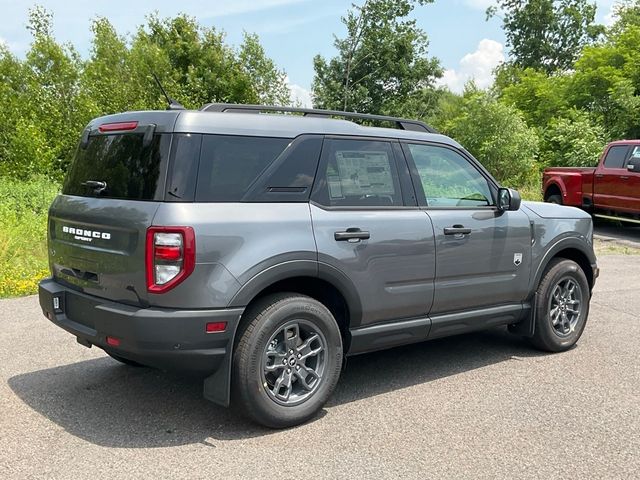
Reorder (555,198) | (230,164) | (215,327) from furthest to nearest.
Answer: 1. (555,198)
2. (230,164)
3. (215,327)

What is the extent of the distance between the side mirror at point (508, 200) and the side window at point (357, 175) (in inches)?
39.5

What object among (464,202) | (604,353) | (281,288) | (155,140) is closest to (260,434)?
(281,288)

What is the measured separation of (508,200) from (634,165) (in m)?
9.79

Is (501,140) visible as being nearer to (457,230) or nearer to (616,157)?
(616,157)

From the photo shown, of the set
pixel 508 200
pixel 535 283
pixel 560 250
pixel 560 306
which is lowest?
pixel 560 306

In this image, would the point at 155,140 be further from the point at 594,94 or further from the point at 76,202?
the point at 594,94

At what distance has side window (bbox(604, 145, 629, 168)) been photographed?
14008mm

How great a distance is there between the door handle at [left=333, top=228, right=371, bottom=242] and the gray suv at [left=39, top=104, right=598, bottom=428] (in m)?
0.02

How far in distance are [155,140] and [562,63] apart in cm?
5978

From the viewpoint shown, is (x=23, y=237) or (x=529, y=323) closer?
(x=529, y=323)

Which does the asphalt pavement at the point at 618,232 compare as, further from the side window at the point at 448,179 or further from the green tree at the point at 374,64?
the green tree at the point at 374,64

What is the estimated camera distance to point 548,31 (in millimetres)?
56250

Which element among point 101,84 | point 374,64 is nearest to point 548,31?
point 374,64

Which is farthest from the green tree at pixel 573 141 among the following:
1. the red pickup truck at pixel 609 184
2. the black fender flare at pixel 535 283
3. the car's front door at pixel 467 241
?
the car's front door at pixel 467 241
